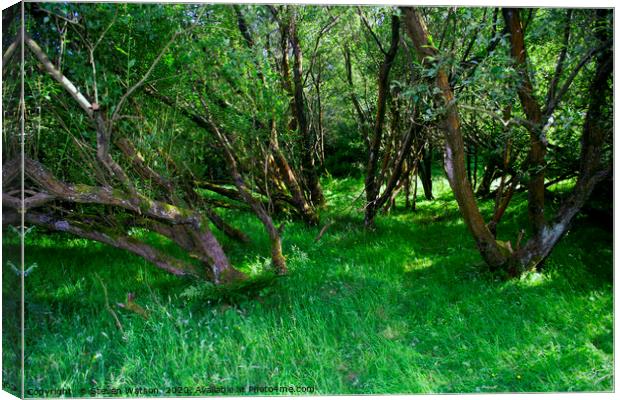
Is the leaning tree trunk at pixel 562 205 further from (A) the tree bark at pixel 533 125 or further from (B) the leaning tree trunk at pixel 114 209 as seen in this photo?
(B) the leaning tree trunk at pixel 114 209

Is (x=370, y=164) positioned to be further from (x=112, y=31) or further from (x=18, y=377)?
(x=18, y=377)

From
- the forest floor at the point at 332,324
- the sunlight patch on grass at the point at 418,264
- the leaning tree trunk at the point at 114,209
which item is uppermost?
the leaning tree trunk at the point at 114,209

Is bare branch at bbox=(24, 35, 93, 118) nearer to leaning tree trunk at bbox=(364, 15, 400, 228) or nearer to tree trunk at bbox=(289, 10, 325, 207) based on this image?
tree trunk at bbox=(289, 10, 325, 207)

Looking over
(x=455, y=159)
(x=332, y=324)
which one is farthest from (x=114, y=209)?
(x=455, y=159)

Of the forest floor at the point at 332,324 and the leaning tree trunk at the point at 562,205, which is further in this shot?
the leaning tree trunk at the point at 562,205

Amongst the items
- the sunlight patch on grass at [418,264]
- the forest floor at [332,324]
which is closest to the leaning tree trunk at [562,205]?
the forest floor at [332,324]

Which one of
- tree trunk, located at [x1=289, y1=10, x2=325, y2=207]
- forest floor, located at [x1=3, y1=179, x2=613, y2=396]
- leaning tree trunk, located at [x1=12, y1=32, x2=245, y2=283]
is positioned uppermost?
tree trunk, located at [x1=289, y1=10, x2=325, y2=207]

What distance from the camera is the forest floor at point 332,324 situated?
125 inches

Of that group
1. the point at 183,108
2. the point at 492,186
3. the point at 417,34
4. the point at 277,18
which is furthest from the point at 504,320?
the point at 277,18

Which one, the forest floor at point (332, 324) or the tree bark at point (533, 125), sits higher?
the tree bark at point (533, 125)

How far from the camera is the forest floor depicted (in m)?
3.18

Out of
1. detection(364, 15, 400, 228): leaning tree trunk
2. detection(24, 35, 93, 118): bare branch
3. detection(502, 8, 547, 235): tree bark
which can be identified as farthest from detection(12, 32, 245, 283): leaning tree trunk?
detection(502, 8, 547, 235): tree bark

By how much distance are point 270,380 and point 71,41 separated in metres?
2.66

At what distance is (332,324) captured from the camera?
3.50 meters
